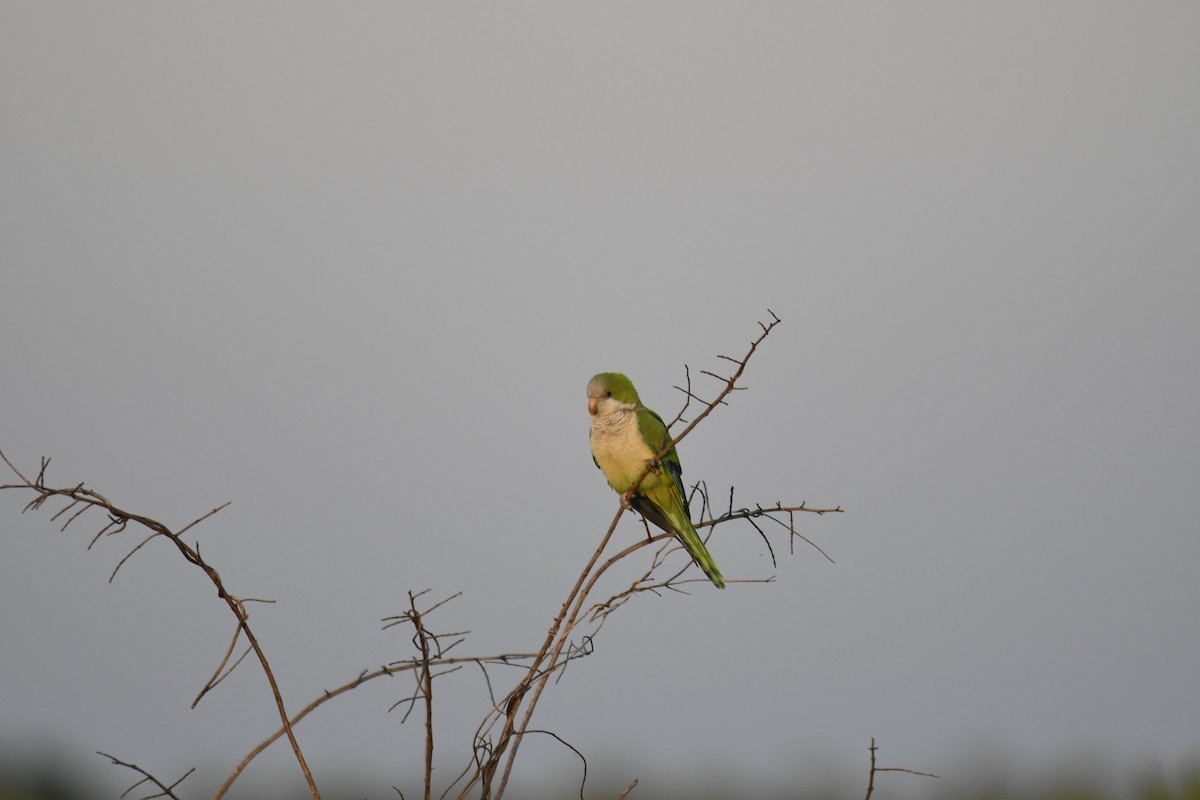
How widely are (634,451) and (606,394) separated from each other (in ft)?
1.31

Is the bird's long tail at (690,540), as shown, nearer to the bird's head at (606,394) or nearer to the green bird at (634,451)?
the green bird at (634,451)

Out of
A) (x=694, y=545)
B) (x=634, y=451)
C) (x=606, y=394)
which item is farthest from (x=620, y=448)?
(x=694, y=545)

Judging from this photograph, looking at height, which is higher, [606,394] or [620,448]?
[606,394]

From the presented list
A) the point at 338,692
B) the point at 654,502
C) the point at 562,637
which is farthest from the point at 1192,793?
the point at 338,692

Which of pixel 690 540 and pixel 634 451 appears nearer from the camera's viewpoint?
pixel 690 540

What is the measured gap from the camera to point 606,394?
5.83 metres

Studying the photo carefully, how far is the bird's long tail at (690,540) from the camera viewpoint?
4.70 m

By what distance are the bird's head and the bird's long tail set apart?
24.9 inches

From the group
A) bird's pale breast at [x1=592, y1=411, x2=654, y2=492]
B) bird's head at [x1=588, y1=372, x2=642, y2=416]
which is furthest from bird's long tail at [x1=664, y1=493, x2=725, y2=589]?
bird's head at [x1=588, y1=372, x2=642, y2=416]

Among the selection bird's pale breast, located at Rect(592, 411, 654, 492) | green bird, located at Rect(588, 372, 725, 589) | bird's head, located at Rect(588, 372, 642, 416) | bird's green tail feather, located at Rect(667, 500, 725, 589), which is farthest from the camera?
A: bird's head, located at Rect(588, 372, 642, 416)

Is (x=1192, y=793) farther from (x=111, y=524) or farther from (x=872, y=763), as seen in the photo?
(x=111, y=524)

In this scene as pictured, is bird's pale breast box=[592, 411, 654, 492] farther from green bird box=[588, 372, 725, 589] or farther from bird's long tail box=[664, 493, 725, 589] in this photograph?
bird's long tail box=[664, 493, 725, 589]

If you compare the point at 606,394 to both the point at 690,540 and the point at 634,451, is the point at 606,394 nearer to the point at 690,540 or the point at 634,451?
the point at 634,451

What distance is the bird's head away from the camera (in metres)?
5.80
